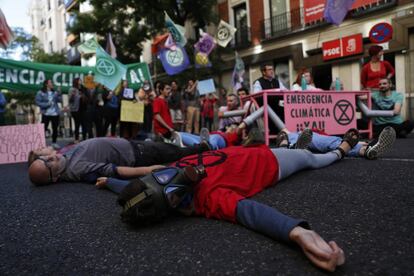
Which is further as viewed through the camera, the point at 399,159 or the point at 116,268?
the point at 399,159

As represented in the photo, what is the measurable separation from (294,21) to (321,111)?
10.7 m

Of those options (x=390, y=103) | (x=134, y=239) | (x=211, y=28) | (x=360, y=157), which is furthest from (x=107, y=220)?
(x=211, y=28)

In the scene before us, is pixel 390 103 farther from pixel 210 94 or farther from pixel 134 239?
pixel 210 94

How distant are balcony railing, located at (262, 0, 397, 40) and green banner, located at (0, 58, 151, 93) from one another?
722 centimetres

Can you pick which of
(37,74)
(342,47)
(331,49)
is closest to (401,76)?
(342,47)

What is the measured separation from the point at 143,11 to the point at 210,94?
5.99 metres

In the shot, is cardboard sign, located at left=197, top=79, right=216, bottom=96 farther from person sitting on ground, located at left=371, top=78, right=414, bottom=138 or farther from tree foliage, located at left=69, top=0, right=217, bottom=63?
tree foliage, located at left=69, top=0, right=217, bottom=63

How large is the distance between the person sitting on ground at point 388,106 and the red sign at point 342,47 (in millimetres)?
7120

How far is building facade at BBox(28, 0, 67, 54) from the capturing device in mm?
38875

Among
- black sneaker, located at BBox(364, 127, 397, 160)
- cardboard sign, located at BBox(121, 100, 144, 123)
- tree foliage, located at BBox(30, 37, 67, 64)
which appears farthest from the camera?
tree foliage, located at BBox(30, 37, 67, 64)

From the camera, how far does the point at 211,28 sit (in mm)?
18734

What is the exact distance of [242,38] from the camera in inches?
684

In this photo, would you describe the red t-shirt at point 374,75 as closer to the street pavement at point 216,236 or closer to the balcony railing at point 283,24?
the street pavement at point 216,236

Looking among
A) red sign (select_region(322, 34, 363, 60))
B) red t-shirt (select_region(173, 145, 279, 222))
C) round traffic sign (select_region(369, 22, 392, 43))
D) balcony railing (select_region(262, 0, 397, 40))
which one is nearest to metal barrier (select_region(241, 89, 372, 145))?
red t-shirt (select_region(173, 145, 279, 222))
